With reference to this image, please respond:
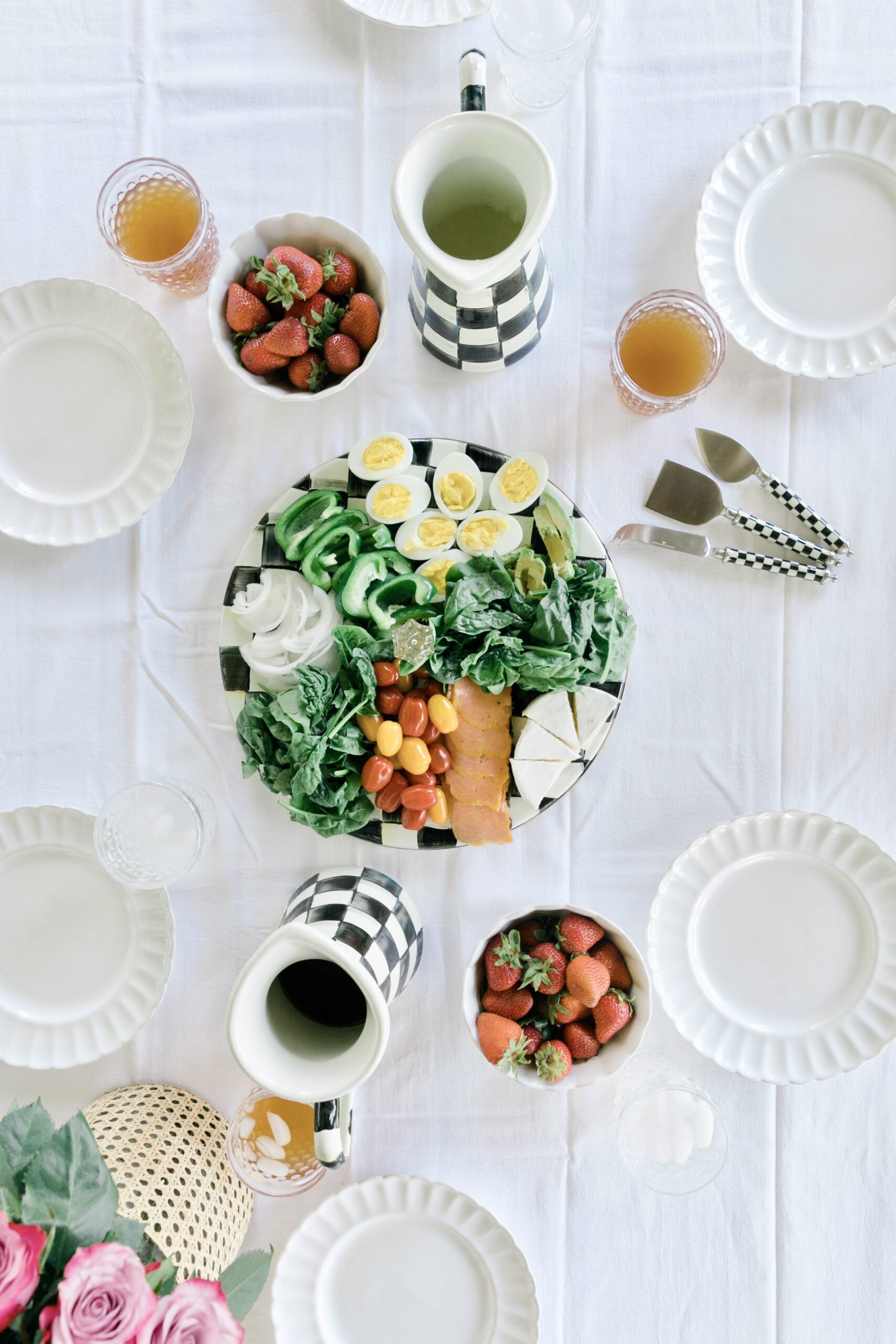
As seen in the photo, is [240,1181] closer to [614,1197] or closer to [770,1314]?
[614,1197]

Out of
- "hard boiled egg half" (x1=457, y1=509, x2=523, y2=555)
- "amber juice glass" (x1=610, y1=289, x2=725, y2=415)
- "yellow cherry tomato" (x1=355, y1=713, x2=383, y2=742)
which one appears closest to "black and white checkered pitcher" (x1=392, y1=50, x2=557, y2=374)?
"amber juice glass" (x1=610, y1=289, x2=725, y2=415)

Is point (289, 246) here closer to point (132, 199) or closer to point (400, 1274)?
point (132, 199)

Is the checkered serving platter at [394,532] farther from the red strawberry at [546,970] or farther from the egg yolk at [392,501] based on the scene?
the red strawberry at [546,970]

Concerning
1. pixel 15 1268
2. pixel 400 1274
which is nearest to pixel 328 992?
pixel 400 1274

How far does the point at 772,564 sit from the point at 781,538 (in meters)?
0.04

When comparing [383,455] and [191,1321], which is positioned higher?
[383,455]

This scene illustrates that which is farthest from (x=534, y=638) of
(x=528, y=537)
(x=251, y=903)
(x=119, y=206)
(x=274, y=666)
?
(x=119, y=206)

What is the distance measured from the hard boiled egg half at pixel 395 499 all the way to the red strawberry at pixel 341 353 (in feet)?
0.50

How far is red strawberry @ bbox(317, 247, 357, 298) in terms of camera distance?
118cm

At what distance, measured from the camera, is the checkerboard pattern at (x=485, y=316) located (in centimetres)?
110

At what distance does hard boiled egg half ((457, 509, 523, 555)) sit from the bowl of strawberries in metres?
0.45

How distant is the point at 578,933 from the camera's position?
46.4 inches

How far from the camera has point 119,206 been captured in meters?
1.23

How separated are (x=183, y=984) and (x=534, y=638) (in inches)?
27.0
